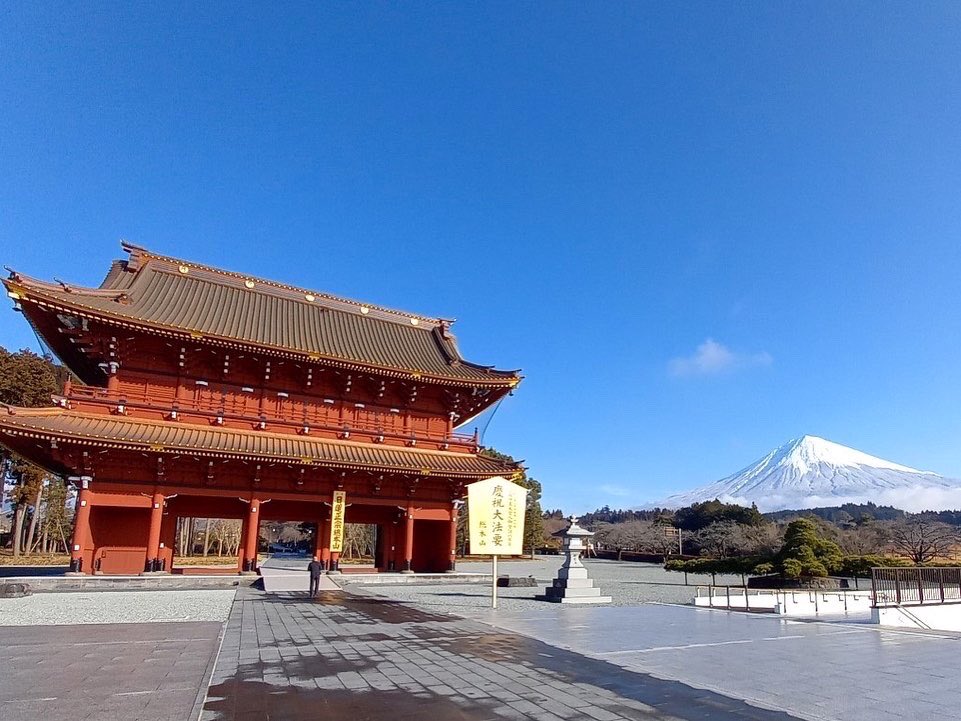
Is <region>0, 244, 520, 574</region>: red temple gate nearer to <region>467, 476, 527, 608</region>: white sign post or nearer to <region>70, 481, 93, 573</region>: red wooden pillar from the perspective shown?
<region>70, 481, 93, 573</region>: red wooden pillar

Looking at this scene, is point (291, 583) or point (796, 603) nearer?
point (796, 603)

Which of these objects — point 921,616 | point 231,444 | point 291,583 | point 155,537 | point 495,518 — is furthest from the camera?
point 231,444

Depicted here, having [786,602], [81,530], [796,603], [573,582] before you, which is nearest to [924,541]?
[796,603]

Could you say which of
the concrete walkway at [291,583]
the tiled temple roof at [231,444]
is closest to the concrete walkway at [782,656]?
the concrete walkway at [291,583]

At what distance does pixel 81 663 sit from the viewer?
799 cm

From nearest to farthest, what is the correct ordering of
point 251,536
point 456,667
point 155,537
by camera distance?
point 456,667
point 155,537
point 251,536

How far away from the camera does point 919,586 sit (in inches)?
643

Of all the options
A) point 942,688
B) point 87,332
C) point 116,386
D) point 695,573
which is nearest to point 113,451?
point 116,386

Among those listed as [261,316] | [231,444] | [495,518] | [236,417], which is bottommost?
[495,518]

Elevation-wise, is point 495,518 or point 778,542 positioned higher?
point 495,518

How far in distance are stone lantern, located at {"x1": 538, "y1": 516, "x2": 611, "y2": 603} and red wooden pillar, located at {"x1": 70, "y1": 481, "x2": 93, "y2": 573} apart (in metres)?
15.6

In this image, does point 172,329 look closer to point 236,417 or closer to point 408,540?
point 236,417

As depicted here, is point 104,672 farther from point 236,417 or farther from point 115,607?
point 236,417

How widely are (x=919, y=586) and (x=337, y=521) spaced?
1970 cm
